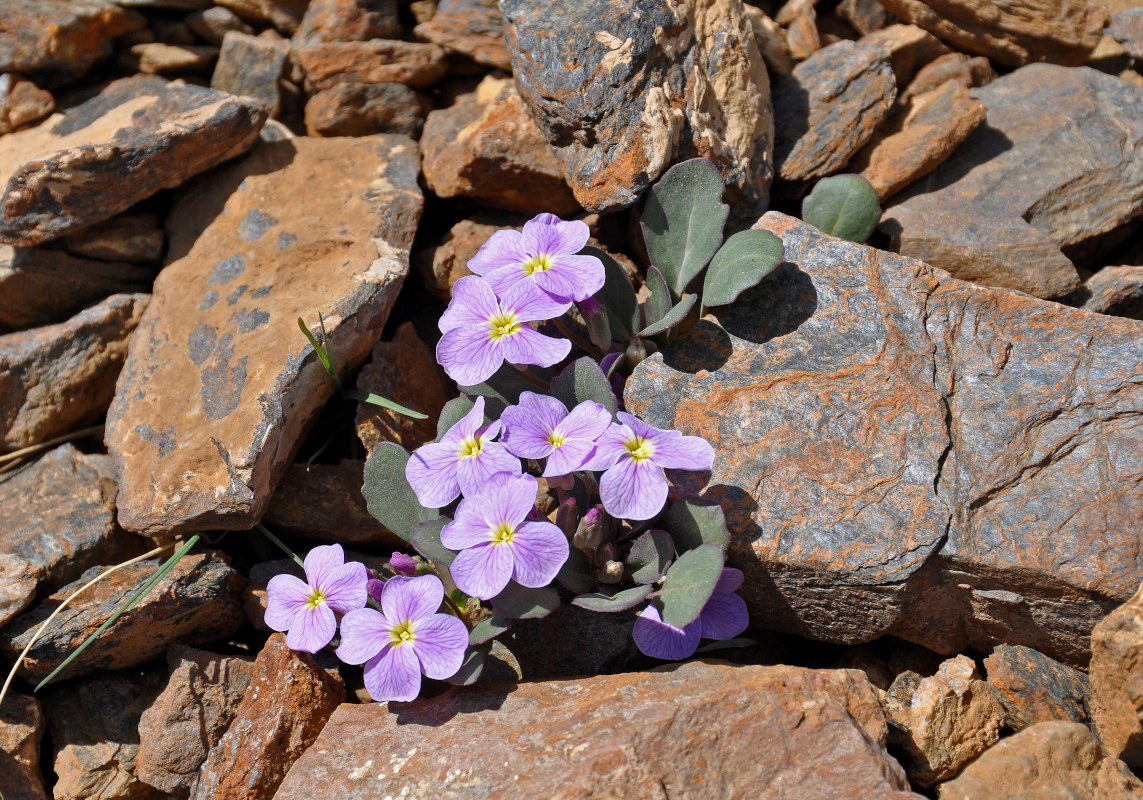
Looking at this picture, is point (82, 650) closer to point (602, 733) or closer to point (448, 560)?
point (448, 560)

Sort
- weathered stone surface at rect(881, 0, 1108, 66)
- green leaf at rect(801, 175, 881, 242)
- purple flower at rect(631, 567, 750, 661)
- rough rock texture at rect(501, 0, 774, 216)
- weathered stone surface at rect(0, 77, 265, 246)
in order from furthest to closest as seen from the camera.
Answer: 1. weathered stone surface at rect(881, 0, 1108, 66)
2. weathered stone surface at rect(0, 77, 265, 246)
3. green leaf at rect(801, 175, 881, 242)
4. rough rock texture at rect(501, 0, 774, 216)
5. purple flower at rect(631, 567, 750, 661)

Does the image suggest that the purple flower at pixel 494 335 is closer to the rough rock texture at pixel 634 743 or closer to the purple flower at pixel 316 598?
the purple flower at pixel 316 598

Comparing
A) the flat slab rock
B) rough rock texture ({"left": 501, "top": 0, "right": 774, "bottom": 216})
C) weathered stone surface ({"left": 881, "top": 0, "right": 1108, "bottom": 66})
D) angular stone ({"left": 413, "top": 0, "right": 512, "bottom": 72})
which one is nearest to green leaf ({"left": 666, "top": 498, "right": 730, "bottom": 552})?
the flat slab rock

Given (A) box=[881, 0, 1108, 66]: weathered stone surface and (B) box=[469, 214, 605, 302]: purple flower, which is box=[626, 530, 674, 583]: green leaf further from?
(A) box=[881, 0, 1108, 66]: weathered stone surface

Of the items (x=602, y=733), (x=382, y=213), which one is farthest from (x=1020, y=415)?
(x=382, y=213)

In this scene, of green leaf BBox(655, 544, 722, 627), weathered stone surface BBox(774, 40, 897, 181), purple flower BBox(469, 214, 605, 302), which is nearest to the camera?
green leaf BBox(655, 544, 722, 627)
